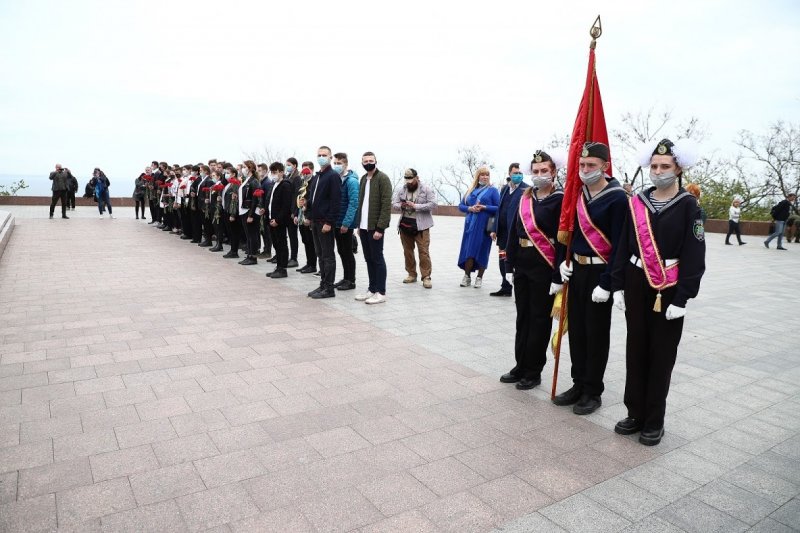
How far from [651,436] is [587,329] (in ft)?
2.81

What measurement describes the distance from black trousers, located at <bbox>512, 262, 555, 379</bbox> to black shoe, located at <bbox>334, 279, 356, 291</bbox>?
15.0 feet

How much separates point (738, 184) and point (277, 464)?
33667 millimetres

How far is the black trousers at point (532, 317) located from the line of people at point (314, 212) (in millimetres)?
3378

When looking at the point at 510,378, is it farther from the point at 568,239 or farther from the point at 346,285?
the point at 346,285

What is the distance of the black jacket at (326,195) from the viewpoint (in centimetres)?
816

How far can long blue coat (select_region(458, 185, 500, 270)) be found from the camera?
30.3 feet

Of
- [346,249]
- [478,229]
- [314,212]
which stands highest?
[314,212]

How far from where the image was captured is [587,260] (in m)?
4.25

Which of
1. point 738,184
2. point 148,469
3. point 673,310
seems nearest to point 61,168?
point 148,469

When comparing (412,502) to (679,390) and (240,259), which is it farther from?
(240,259)

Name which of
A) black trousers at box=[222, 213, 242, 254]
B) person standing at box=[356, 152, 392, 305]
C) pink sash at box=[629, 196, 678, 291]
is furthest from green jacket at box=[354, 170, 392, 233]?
black trousers at box=[222, 213, 242, 254]

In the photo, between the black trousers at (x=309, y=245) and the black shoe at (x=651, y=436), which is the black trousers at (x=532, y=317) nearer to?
the black shoe at (x=651, y=436)

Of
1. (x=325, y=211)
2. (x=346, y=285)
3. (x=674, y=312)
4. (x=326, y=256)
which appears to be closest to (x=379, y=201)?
(x=325, y=211)

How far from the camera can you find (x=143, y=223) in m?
20.7
